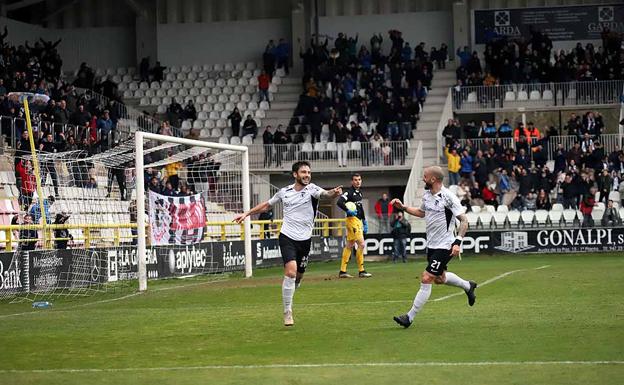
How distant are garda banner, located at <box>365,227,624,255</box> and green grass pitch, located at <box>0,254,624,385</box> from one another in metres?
18.3

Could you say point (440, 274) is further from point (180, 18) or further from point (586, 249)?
point (180, 18)

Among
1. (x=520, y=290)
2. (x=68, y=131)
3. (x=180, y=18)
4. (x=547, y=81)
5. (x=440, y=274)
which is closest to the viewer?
(x=440, y=274)

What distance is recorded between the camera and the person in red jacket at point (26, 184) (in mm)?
27609

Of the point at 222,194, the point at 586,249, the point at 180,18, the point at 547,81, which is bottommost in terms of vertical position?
the point at 586,249

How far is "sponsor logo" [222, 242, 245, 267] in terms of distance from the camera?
30623 millimetres

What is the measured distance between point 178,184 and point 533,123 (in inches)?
1005

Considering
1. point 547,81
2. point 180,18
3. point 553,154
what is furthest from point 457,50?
point 180,18

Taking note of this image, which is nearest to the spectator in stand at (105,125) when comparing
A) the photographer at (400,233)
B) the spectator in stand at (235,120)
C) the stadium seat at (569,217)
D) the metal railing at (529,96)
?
the spectator in stand at (235,120)

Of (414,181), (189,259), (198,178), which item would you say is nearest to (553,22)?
(414,181)

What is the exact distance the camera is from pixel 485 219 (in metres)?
41.2

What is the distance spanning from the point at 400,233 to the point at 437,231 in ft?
74.0

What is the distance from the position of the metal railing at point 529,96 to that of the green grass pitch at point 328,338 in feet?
93.7

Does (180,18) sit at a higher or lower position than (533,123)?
higher

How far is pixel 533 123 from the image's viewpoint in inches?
2036
